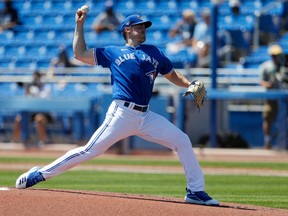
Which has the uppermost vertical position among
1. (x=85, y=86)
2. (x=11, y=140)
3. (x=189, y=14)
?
(x=189, y=14)

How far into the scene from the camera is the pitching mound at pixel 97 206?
22.7 ft

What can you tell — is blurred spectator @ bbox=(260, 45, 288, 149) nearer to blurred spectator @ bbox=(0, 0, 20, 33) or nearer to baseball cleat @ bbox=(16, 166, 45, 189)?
blurred spectator @ bbox=(0, 0, 20, 33)

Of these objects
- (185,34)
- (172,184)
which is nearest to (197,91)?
(172,184)

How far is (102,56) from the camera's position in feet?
25.7

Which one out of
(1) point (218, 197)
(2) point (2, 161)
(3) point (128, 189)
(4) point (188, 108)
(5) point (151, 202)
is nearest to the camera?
(5) point (151, 202)

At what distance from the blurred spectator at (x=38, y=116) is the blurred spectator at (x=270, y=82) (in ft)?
17.9

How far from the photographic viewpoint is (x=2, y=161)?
15703 millimetres

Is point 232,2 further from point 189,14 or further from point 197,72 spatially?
point 197,72

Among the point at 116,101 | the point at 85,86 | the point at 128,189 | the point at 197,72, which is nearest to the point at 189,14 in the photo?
the point at 197,72

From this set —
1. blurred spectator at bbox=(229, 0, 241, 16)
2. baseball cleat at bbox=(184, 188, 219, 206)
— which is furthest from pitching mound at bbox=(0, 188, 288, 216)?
blurred spectator at bbox=(229, 0, 241, 16)

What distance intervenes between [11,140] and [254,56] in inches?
253

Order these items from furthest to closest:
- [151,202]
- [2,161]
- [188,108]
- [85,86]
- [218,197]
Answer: [85,86] → [188,108] → [2,161] → [218,197] → [151,202]

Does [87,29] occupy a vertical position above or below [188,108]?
above

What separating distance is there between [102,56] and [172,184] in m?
3.83
